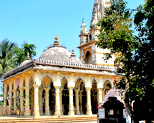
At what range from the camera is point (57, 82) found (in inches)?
1022

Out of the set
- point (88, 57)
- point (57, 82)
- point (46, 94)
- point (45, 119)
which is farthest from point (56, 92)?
point (88, 57)

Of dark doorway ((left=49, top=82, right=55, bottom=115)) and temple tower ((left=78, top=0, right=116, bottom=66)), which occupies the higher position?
temple tower ((left=78, top=0, right=116, bottom=66))

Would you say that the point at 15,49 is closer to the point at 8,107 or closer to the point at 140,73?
the point at 8,107

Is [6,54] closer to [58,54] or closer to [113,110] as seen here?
[58,54]

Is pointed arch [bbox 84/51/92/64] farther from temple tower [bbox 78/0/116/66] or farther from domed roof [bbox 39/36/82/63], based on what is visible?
domed roof [bbox 39/36/82/63]

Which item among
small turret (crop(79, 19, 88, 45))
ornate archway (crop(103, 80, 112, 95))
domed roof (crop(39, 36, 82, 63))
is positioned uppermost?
small turret (crop(79, 19, 88, 45))

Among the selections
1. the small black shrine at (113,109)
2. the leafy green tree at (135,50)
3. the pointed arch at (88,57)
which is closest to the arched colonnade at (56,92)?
the small black shrine at (113,109)

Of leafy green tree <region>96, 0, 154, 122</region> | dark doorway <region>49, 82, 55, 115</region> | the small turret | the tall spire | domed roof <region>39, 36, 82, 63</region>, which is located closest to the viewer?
leafy green tree <region>96, 0, 154, 122</region>

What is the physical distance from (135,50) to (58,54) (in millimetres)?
20633

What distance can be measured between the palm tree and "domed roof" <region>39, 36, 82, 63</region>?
36.0ft

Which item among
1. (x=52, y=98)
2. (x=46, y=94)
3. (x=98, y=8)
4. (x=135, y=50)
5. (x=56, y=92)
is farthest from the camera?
(x=98, y=8)

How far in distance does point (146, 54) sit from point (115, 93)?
228 inches

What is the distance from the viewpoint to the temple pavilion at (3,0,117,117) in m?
25.4

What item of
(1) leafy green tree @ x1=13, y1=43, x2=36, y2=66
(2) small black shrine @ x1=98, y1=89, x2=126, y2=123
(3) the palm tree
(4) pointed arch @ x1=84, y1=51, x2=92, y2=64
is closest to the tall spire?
(4) pointed arch @ x1=84, y1=51, x2=92, y2=64
